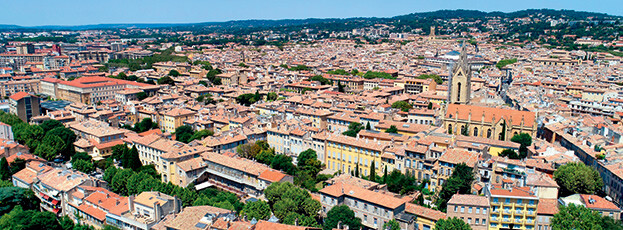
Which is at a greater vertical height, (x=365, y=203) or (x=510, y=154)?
(x=510, y=154)

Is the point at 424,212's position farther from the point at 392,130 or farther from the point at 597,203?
the point at 392,130

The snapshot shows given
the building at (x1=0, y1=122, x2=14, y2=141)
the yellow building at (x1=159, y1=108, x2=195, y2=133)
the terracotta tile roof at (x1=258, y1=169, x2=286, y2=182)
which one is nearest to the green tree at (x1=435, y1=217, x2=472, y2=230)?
the terracotta tile roof at (x1=258, y1=169, x2=286, y2=182)

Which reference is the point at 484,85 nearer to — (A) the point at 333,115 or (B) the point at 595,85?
(B) the point at 595,85

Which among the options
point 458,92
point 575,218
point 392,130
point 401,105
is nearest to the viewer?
point 575,218

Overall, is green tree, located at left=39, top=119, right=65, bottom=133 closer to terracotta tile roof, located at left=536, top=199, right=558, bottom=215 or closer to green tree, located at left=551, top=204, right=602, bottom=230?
terracotta tile roof, located at left=536, top=199, right=558, bottom=215

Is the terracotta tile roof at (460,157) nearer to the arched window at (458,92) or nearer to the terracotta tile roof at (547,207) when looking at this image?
the terracotta tile roof at (547,207)

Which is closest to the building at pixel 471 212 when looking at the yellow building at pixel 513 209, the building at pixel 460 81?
the yellow building at pixel 513 209

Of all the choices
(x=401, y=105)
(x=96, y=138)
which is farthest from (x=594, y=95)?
(x=96, y=138)

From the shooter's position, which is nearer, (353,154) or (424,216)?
(424,216)

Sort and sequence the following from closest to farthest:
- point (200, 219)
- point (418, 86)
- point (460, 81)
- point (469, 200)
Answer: point (200, 219)
point (469, 200)
point (460, 81)
point (418, 86)
